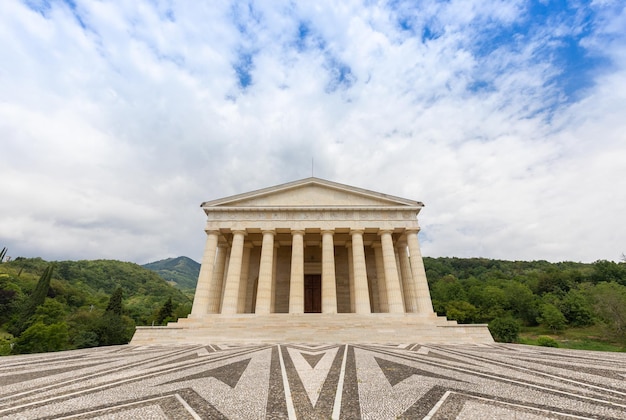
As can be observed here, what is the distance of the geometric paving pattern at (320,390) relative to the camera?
4902 millimetres

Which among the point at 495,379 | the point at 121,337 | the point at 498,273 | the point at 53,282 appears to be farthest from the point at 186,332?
the point at 498,273

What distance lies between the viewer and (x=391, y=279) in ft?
75.6

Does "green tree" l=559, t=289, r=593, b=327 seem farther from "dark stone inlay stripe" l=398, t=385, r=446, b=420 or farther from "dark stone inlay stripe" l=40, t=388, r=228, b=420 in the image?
"dark stone inlay stripe" l=40, t=388, r=228, b=420

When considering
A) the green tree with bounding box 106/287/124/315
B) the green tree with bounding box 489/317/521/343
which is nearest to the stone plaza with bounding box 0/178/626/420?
the green tree with bounding box 489/317/521/343

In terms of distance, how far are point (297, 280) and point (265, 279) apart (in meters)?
2.73

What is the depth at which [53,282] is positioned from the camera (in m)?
57.5

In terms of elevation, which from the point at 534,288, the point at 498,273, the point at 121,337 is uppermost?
the point at 498,273

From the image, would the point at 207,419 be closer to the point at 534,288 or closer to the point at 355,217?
the point at 355,217

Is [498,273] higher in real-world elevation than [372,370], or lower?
higher

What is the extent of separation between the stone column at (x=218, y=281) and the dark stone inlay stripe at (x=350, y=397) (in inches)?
739

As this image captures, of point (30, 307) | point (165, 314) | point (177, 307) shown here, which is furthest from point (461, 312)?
point (30, 307)

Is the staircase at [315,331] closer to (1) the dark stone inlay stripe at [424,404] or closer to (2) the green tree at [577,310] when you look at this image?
(1) the dark stone inlay stripe at [424,404]

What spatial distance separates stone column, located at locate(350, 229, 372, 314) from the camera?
22.0 metres

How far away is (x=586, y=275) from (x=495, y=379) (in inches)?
3362
